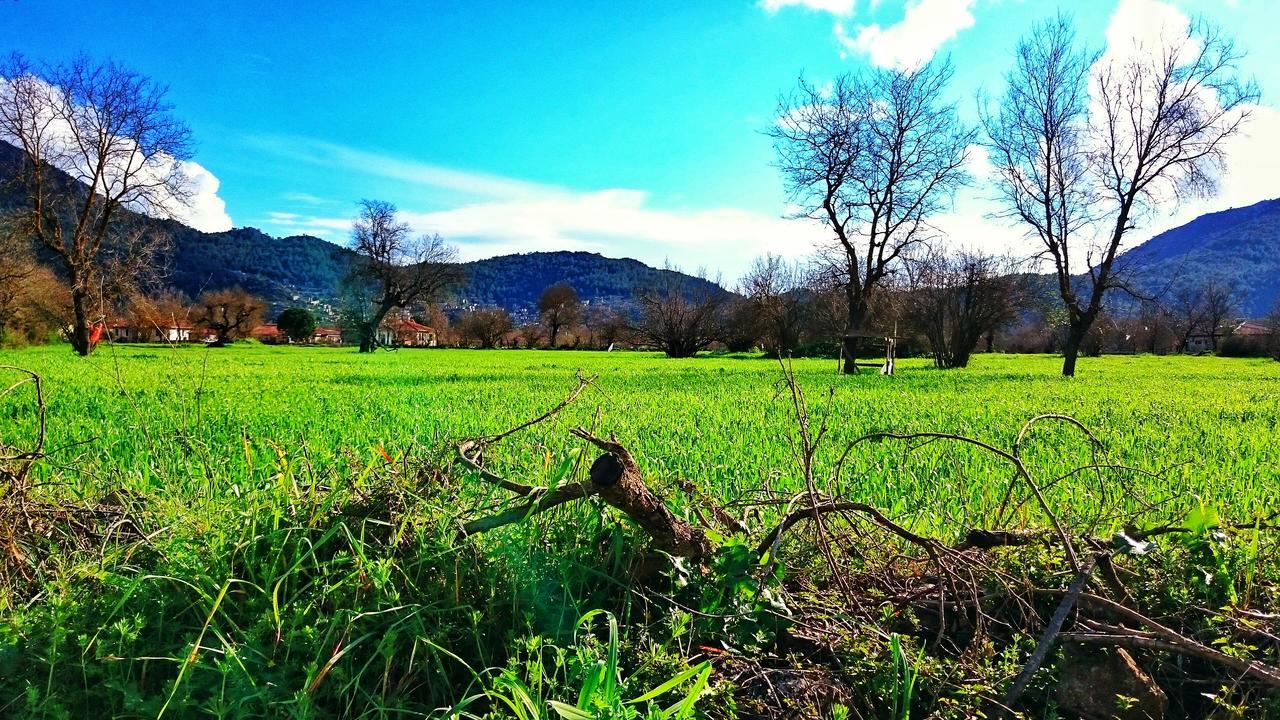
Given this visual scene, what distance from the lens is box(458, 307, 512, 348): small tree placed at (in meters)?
78.3

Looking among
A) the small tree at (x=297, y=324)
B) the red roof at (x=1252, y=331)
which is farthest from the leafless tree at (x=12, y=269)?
the red roof at (x=1252, y=331)

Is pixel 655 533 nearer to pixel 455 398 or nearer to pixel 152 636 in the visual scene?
pixel 152 636

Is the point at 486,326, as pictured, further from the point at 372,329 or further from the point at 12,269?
the point at 12,269

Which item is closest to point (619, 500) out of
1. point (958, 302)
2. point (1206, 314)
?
point (958, 302)

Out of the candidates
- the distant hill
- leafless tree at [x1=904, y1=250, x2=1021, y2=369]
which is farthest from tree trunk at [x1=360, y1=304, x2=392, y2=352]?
the distant hill

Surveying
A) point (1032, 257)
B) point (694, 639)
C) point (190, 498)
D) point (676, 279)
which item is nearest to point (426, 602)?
point (694, 639)

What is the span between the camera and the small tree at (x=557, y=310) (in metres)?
84.1

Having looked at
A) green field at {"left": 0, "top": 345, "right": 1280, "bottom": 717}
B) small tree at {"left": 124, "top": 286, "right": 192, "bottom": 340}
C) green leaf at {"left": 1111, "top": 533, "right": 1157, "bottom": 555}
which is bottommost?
green field at {"left": 0, "top": 345, "right": 1280, "bottom": 717}

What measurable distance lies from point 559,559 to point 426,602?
461mm

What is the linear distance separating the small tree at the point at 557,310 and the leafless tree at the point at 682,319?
100 feet

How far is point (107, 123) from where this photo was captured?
2089 centimetres

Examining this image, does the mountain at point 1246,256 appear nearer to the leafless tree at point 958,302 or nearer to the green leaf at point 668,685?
the leafless tree at point 958,302

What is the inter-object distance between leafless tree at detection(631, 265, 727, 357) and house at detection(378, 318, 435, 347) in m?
24.0

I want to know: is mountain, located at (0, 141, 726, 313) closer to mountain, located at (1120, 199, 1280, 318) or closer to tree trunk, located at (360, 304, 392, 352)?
tree trunk, located at (360, 304, 392, 352)
